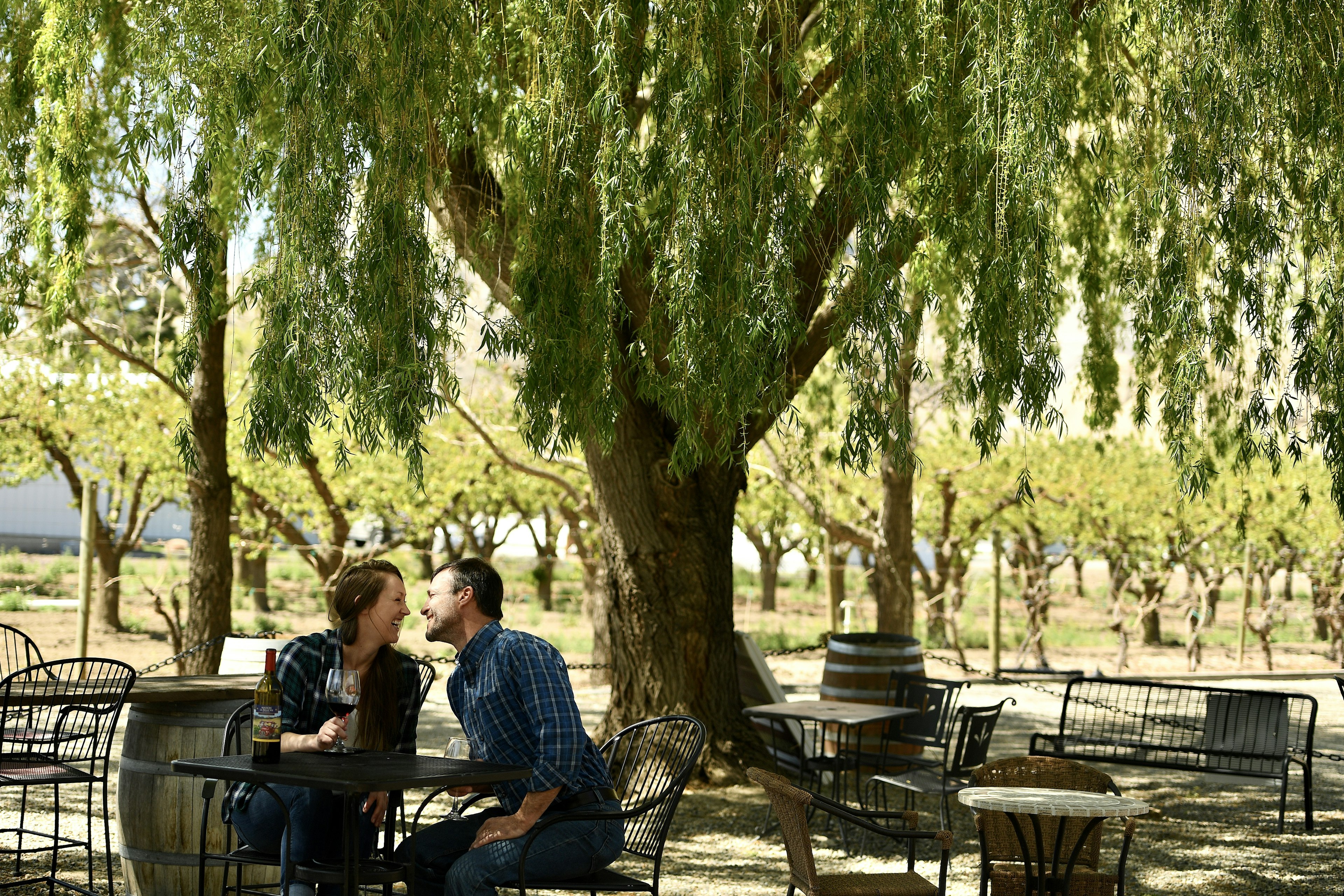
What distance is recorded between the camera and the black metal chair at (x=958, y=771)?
6.96 metres

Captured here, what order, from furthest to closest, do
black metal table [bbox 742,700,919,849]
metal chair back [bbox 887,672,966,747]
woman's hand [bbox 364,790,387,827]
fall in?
metal chair back [bbox 887,672,966,747] < black metal table [bbox 742,700,919,849] < woman's hand [bbox 364,790,387,827]

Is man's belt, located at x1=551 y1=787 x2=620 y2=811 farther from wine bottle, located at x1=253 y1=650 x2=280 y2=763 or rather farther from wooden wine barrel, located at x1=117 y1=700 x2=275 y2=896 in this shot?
wooden wine barrel, located at x1=117 y1=700 x2=275 y2=896

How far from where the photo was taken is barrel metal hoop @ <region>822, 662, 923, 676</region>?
29.9 feet

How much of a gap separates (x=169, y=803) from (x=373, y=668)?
1.40 metres

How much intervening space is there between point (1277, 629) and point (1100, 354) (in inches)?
811

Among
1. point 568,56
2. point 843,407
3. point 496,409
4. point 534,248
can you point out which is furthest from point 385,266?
point 843,407

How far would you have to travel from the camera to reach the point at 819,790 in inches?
338

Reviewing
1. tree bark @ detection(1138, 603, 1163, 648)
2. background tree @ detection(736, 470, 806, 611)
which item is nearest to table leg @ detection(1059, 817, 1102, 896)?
background tree @ detection(736, 470, 806, 611)

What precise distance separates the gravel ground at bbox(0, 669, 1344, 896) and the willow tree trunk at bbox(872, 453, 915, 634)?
351 centimetres

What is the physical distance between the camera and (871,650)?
30.0ft

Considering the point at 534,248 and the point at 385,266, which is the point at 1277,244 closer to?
the point at 534,248

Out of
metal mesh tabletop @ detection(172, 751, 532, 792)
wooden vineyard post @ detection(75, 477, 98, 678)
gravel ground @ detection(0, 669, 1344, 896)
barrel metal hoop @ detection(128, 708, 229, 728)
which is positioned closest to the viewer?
metal mesh tabletop @ detection(172, 751, 532, 792)

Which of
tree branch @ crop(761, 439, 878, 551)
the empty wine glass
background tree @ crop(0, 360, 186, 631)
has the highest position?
background tree @ crop(0, 360, 186, 631)

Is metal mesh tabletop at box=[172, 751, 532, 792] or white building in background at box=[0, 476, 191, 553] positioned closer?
metal mesh tabletop at box=[172, 751, 532, 792]
